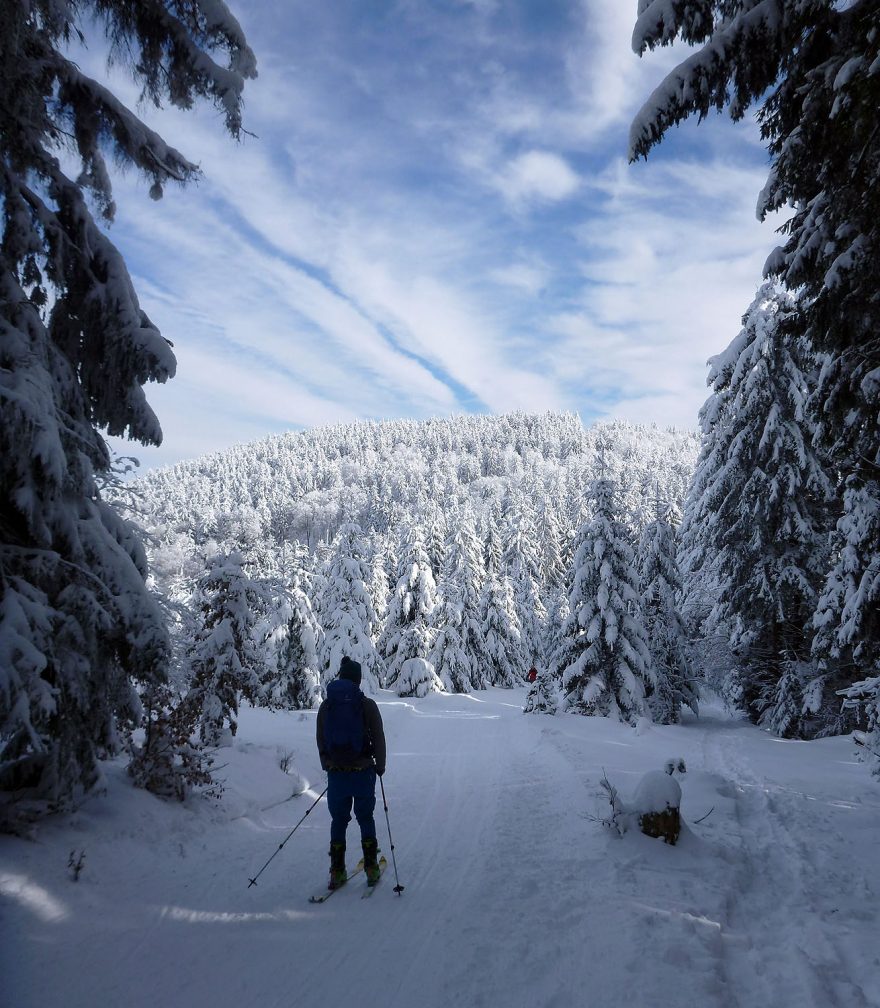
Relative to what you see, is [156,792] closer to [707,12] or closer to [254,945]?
[254,945]

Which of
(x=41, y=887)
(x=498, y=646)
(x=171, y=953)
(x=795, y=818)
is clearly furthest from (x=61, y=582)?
(x=498, y=646)

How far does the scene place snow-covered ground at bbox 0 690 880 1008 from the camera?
12.0 feet

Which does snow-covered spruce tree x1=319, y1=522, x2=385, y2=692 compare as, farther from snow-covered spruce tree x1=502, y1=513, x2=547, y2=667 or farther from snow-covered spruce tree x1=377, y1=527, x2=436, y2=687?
snow-covered spruce tree x1=502, y1=513, x2=547, y2=667

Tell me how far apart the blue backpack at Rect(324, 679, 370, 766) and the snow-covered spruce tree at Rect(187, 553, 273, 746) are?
446 cm

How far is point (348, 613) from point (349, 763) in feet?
73.5

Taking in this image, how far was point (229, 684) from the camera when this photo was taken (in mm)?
10164

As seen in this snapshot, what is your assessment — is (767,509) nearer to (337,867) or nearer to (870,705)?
(870,705)

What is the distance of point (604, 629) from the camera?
1986 cm

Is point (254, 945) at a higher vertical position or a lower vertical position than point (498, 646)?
lower

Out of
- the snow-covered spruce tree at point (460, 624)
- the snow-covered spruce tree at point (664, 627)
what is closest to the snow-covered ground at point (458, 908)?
the snow-covered spruce tree at point (664, 627)

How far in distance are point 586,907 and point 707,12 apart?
8.29 m

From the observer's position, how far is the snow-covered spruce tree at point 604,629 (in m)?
19.5

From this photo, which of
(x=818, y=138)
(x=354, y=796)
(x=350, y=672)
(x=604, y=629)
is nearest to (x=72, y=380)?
(x=350, y=672)

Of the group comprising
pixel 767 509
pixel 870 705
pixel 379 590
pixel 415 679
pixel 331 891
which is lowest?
pixel 331 891
